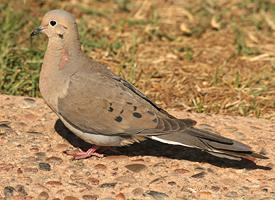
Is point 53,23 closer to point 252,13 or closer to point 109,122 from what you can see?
point 109,122

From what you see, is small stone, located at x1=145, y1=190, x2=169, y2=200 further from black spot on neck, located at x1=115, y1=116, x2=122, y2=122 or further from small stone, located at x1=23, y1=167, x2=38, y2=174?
small stone, located at x1=23, y1=167, x2=38, y2=174

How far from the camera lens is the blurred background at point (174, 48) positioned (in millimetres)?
6691

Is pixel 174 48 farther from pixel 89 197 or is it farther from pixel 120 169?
pixel 89 197

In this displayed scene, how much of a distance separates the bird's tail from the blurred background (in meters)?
1.61

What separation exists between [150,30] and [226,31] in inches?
40.1

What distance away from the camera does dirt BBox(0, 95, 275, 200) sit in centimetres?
461

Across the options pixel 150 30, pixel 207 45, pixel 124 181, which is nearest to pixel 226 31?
pixel 207 45

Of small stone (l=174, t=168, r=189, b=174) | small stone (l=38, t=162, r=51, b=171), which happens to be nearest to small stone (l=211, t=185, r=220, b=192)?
small stone (l=174, t=168, r=189, b=174)

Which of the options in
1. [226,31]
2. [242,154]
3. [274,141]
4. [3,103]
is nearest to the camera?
[242,154]

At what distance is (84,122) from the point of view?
4902 mm

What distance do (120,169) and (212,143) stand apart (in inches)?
29.7

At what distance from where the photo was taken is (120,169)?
16.2ft

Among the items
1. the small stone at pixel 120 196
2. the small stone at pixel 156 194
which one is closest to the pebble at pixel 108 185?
the small stone at pixel 120 196

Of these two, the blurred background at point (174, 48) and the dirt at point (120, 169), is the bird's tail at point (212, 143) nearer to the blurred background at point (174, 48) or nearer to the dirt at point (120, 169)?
the dirt at point (120, 169)
